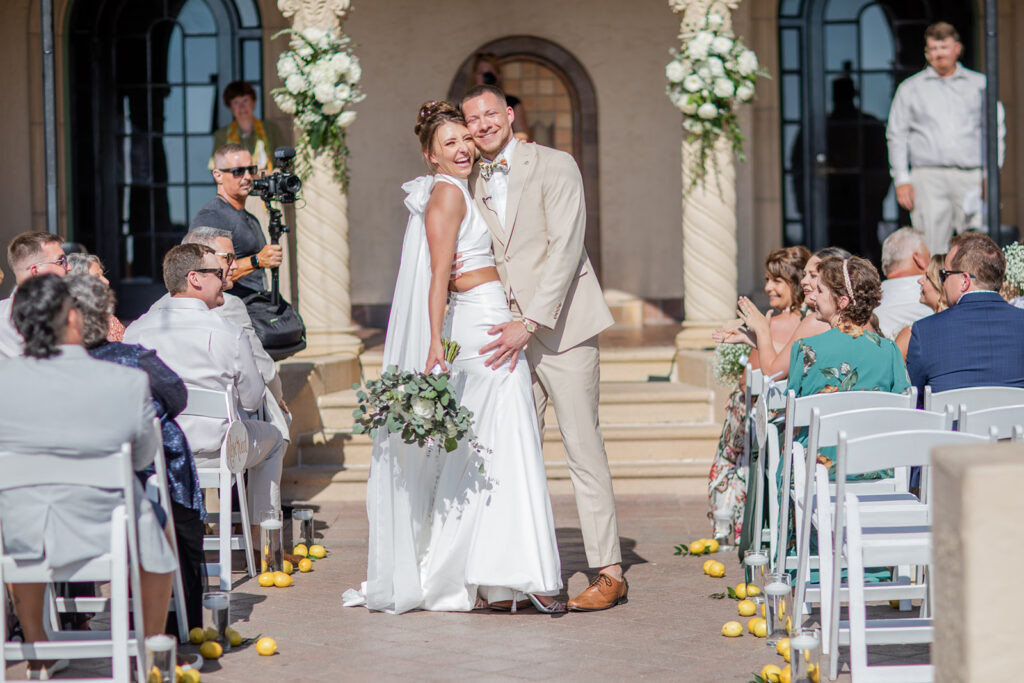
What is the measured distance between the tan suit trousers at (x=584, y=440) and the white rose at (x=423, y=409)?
68cm

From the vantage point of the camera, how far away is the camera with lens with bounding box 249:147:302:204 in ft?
24.3

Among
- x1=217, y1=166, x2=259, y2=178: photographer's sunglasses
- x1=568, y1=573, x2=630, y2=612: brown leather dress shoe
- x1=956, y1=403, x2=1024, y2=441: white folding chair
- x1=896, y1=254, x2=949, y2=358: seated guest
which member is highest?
x1=217, y1=166, x2=259, y2=178: photographer's sunglasses

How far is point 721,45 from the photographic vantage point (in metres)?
9.04

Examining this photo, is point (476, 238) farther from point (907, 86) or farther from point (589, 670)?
point (907, 86)

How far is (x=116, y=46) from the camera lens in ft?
39.3

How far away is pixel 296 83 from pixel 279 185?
1619 millimetres

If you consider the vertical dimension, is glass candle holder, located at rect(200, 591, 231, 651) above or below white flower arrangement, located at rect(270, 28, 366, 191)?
below

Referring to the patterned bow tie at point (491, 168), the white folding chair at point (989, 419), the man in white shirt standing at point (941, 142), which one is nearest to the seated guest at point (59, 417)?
the patterned bow tie at point (491, 168)

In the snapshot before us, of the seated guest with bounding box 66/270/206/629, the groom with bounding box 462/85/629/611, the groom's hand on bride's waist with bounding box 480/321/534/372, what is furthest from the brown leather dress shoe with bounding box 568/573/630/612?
the seated guest with bounding box 66/270/206/629

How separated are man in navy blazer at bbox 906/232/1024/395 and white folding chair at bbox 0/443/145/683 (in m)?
3.32

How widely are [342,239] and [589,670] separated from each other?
16.8ft

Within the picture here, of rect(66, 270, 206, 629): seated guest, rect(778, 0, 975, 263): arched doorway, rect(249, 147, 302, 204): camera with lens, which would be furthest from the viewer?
rect(778, 0, 975, 263): arched doorway

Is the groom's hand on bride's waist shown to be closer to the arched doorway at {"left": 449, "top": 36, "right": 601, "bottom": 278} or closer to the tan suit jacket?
the tan suit jacket

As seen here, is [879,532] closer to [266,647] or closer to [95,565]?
[266,647]
